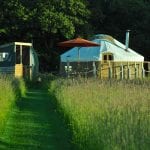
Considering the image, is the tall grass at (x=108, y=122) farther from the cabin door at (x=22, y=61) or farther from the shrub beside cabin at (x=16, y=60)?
the shrub beside cabin at (x=16, y=60)

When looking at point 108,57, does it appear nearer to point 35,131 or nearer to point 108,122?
point 35,131

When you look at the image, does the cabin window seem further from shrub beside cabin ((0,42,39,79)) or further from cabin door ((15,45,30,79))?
cabin door ((15,45,30,79))

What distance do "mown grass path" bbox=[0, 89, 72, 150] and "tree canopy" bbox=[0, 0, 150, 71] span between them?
33.9m

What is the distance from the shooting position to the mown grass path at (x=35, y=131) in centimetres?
1247

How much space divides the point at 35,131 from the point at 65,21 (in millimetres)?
39174

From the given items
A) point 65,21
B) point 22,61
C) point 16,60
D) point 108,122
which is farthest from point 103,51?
point 108,122

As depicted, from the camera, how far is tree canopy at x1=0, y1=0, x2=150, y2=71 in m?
54.0

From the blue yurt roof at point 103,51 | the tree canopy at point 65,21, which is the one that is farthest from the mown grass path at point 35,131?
the tree canopy at point 65,21

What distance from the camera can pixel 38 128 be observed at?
15.2 meters

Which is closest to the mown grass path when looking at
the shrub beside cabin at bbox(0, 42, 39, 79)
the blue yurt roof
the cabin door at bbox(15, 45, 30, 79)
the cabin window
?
the blue yurt roof

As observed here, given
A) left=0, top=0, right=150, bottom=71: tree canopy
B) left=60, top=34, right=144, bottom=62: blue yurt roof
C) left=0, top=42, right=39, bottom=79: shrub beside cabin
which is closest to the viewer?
left=60, top=34, right=144, bottom=62: blue yurt roof

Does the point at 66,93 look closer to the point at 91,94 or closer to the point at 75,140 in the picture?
the point at 91,94

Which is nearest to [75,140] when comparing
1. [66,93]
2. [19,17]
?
[66,93]

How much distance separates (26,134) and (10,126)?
4.69ft
